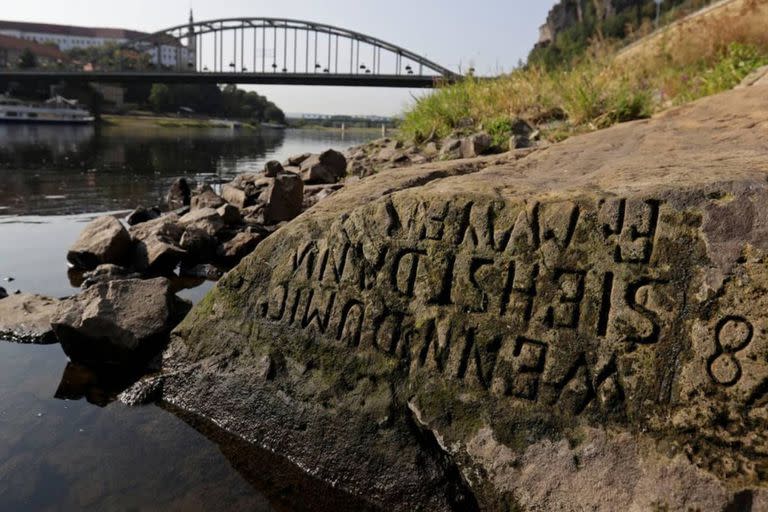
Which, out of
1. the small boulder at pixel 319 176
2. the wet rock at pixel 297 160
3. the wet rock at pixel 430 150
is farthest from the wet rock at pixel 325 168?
the wet rock at pixel 430 150

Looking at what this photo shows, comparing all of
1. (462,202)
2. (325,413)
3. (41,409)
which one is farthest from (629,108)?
(41,409)

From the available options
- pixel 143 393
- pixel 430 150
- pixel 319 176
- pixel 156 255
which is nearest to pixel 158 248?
pixel 156 255

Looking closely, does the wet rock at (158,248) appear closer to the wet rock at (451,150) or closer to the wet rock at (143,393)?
the wet rock at (143,393)

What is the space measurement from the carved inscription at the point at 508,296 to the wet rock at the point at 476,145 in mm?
6219

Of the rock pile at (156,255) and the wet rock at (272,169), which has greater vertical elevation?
the wet rock at (272,169)

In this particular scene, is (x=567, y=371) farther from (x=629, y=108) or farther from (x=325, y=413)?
(x=629, y=108)

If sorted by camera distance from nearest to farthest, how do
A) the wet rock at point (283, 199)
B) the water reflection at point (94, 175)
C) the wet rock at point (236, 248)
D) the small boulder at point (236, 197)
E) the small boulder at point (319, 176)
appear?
1. the wet rock at point (236, 248)
2. the wet rock at point (283, 199)
3. the small boulder at point (236, 197)
4. the small boulder at point (319, 176)
5. the water reflection at point (94, 175)

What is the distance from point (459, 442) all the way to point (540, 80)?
10.4 metres

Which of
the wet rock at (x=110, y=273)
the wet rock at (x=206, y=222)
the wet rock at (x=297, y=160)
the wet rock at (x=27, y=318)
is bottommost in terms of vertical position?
the wet rock at (x=27, y=318)

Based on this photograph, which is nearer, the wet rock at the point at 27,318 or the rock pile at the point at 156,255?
the rock pile at the point at 156,255

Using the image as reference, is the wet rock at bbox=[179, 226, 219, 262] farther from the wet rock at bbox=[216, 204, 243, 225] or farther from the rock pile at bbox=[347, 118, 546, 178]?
the rock pile at bbox=[347, 118, 546, 178]

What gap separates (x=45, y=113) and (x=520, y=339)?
2481 inches

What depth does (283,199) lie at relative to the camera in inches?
356

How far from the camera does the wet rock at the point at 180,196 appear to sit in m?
12.3
